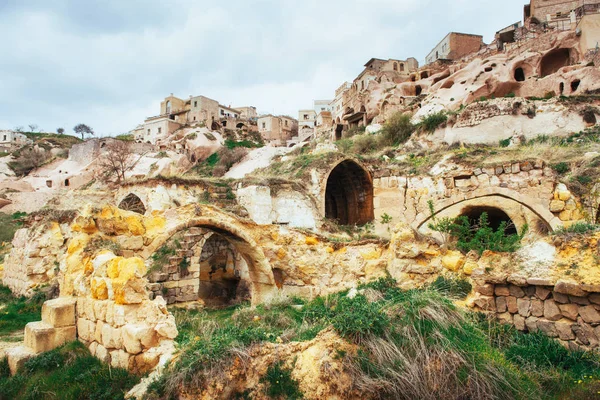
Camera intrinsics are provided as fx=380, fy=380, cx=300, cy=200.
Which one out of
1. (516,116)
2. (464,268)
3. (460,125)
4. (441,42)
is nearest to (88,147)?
(460,125)

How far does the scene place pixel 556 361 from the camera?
435 centimetres

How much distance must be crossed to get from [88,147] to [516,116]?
1328 inches

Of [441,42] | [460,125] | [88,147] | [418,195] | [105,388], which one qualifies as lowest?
[105,388]

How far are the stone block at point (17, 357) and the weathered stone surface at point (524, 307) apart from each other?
21.9ft

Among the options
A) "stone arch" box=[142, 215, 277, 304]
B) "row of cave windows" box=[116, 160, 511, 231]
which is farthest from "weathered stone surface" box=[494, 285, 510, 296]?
"row of cave windows" box=[116, 160, 511, 231]

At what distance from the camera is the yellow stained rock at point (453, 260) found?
6.73 meters

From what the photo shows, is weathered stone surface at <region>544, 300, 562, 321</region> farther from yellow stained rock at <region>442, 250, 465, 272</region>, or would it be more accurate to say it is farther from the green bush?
the green bush

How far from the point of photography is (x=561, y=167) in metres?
11.4

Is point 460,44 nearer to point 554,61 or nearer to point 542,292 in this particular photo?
point 554,61

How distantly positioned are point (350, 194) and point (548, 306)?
12407 mm

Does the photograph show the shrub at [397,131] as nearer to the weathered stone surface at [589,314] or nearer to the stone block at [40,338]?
the weathered stone surface at [589,314]

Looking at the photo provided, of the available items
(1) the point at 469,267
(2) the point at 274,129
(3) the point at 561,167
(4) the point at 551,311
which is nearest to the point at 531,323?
(4) the point at 551,311

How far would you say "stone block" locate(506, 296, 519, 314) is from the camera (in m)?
5.17

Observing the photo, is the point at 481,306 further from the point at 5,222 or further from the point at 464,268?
the point at 5,222
